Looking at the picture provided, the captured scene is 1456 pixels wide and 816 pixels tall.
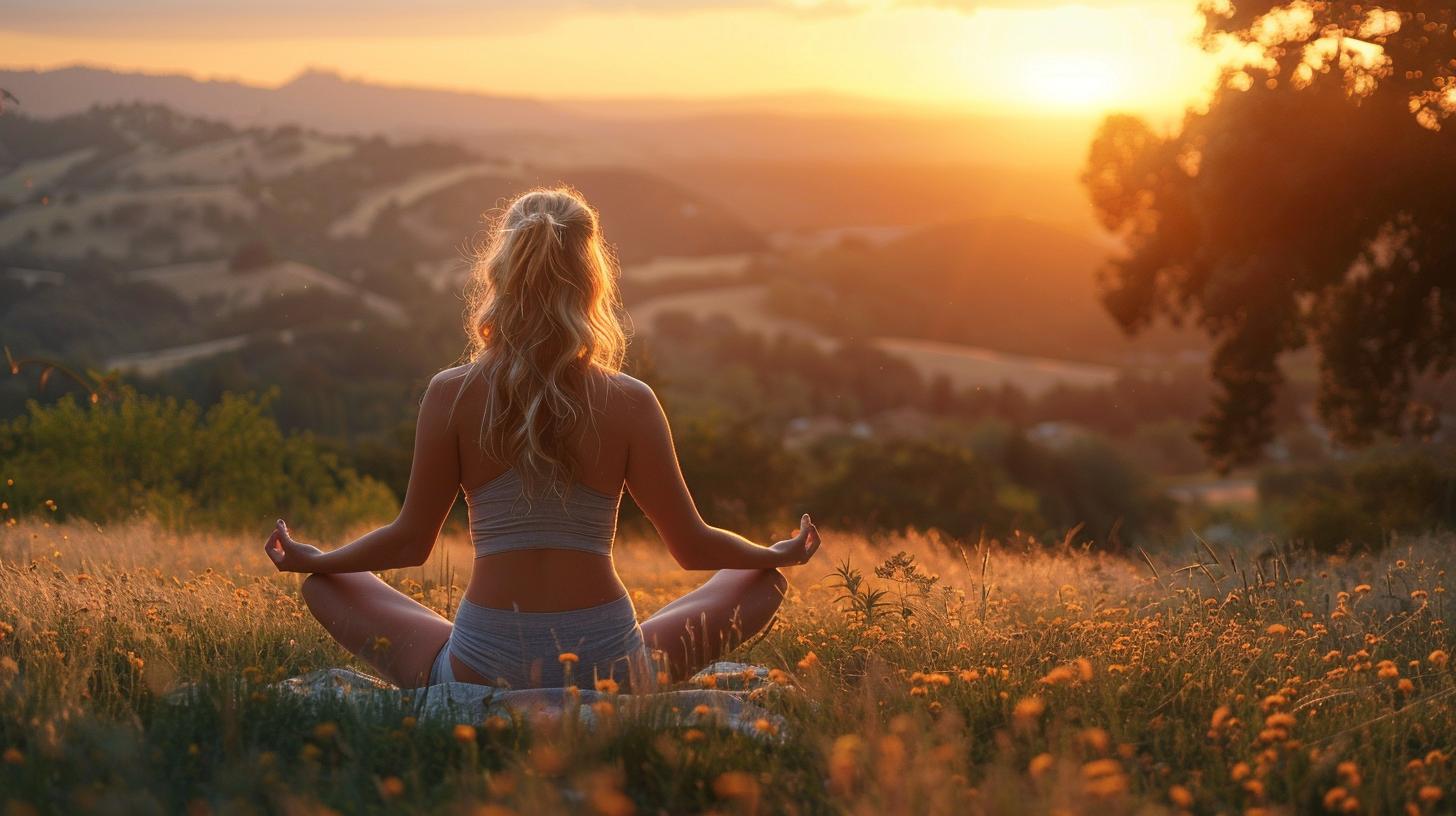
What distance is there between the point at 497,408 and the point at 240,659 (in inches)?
58.3

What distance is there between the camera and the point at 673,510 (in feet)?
13.0

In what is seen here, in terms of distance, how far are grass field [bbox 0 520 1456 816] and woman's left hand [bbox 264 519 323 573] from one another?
1.24ft

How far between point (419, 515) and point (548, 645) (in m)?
0.61

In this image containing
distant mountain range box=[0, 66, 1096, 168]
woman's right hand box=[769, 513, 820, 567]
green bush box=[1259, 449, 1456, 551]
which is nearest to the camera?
woman's right hand box=[769, 513, 820, 567]

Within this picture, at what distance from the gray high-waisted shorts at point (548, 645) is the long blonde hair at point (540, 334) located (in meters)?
0.43

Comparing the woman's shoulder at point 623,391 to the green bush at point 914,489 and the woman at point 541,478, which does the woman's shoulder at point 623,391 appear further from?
the green bush at point 914,489

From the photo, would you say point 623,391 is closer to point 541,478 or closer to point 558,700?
point 541,478

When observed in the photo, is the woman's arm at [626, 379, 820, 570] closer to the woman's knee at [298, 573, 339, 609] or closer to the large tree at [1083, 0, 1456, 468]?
the woman's knee at [298, 573, 339, 609]

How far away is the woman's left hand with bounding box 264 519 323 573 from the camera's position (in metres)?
3.90

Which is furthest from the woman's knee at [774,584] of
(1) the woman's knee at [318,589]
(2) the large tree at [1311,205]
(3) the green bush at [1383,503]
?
(2) the large tree at [1311,205]

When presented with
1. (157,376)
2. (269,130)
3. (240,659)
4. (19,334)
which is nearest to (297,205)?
(269,130)

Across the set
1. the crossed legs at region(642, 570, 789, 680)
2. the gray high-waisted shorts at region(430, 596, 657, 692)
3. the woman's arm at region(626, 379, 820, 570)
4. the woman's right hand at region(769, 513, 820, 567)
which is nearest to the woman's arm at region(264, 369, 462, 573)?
the gray high-waisted shorts at region(430, 596, 657, 692)

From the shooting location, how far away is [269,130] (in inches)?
3371

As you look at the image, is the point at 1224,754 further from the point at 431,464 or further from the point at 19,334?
the point at 19,334
